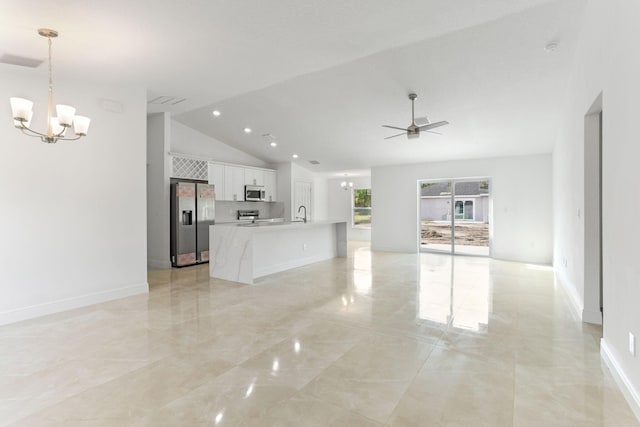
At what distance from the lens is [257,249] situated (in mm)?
5730

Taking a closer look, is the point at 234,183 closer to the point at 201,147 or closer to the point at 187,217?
the point at 201,147

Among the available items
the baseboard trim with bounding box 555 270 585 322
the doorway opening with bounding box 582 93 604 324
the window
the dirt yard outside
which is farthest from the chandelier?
the window

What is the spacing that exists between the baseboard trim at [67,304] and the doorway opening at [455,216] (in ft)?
22.7

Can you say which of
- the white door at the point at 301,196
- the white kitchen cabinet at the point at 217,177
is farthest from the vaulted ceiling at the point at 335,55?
the white door at the point at 301,196

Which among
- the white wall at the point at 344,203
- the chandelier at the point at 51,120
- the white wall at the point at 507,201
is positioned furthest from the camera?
the white wall at the point at 344,203

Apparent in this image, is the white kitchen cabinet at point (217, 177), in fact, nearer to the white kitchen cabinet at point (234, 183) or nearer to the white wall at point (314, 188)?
the white kitchen cabinet at point (234, 183)

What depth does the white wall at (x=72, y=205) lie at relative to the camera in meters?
3.62

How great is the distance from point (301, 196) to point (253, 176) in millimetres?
1858

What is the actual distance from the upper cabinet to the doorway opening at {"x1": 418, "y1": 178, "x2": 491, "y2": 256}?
4260mm

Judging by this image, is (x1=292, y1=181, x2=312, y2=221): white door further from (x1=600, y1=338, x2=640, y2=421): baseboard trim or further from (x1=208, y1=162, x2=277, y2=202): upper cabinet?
(x1=600, y1=338, x2=640, y2=421): baseboard trim

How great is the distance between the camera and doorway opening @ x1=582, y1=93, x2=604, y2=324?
3424 mm

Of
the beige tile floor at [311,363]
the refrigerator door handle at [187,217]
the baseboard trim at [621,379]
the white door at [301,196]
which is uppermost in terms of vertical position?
the white door at [301,196]

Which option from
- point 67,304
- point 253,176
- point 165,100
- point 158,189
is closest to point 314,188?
point 253,176

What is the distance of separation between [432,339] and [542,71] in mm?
3671
